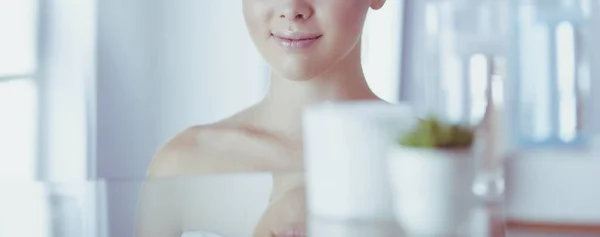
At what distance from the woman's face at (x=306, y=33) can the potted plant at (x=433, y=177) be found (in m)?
Result: 0.24

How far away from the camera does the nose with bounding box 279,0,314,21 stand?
3.18ft

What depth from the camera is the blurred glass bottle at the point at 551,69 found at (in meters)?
1.06

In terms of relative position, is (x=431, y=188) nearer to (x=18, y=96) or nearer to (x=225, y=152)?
(x=225, y=152)

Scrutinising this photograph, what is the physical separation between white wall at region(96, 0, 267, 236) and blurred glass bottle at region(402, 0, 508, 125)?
19 centimetres

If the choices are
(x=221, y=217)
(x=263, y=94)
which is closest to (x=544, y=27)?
(x=263, y=94)

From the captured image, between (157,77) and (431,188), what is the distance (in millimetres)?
398

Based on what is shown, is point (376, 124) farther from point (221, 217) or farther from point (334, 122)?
point (221, 217)

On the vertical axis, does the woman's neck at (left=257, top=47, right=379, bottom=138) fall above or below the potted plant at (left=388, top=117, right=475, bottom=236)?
above

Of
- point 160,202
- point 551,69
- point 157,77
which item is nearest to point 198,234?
point 160,202

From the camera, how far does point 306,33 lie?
0.98 meters

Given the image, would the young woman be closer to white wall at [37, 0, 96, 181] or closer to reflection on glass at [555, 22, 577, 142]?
white wall at [37, 0, 96, 181]

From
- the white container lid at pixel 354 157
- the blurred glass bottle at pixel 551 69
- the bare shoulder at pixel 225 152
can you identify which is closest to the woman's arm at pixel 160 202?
the bare shoulder at pixel 225 152

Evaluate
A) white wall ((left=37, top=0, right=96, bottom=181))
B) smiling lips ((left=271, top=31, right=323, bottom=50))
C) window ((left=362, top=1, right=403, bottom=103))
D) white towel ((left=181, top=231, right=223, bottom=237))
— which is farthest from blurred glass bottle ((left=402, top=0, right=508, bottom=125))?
white wall ((left=37, top=0, right=96, bottom=181))

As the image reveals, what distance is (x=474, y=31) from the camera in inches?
38.4
